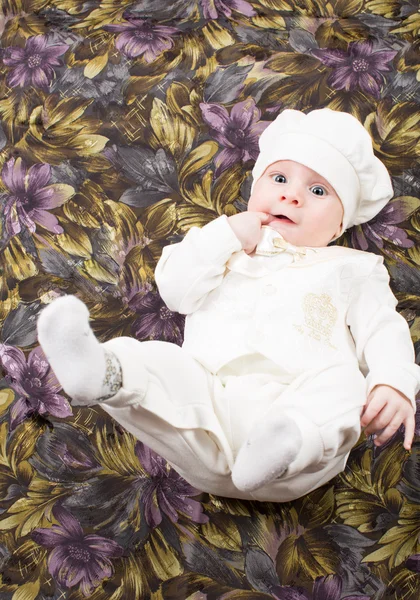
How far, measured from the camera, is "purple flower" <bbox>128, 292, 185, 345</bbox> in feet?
5.44

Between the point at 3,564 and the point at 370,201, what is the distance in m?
1.02

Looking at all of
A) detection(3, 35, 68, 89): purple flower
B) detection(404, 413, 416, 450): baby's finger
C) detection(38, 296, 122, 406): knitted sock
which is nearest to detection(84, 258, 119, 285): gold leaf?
detection(3, 35, 68, 89): purple flower

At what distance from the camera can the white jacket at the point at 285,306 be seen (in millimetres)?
1376

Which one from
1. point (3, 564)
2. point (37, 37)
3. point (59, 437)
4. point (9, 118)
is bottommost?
point (3, 564)

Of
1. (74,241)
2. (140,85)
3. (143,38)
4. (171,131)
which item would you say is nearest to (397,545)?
(74,241)

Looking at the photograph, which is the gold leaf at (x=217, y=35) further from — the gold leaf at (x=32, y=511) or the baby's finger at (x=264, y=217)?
the gold leaf at (x=32, y=511)

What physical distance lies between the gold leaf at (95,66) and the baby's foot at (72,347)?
971 millimetres

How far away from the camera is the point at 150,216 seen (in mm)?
1759

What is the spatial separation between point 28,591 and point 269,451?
592mm

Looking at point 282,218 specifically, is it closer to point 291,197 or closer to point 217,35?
point 291,197

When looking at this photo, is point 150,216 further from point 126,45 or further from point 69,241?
point 126,45

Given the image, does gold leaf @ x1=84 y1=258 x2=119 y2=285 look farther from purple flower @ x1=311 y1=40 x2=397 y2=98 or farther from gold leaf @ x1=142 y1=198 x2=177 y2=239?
purple flower @ x1=311 y1=40 x2=397 y2=98

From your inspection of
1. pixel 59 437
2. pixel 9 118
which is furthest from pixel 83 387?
pixel 9 118

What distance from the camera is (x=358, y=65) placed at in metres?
1.90
